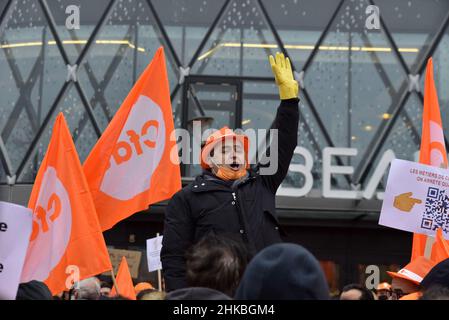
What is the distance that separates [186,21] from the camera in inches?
551

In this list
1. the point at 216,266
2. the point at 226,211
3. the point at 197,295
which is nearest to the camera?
the point at 197,295

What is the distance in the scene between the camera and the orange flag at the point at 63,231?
22.9 feet

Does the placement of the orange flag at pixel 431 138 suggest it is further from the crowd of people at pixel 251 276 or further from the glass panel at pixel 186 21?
the glass panel at pixel 186 21

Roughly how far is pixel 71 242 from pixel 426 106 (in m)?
3.46

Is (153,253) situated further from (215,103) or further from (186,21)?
(186,21)

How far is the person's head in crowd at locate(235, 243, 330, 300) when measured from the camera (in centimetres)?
271

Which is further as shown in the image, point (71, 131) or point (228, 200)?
point (71, 131)

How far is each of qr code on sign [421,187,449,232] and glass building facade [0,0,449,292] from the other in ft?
20.9

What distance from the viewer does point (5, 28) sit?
1426 cm

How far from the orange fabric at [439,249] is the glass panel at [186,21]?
7589mm

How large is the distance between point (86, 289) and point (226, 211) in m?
2.89

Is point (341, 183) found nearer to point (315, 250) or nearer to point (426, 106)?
point (315, 250)

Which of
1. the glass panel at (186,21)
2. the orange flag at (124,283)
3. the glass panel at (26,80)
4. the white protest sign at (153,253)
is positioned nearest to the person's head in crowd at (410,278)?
the orange flag at (124,283)

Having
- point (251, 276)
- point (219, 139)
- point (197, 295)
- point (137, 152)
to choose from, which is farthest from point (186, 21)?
point (251, 276)
